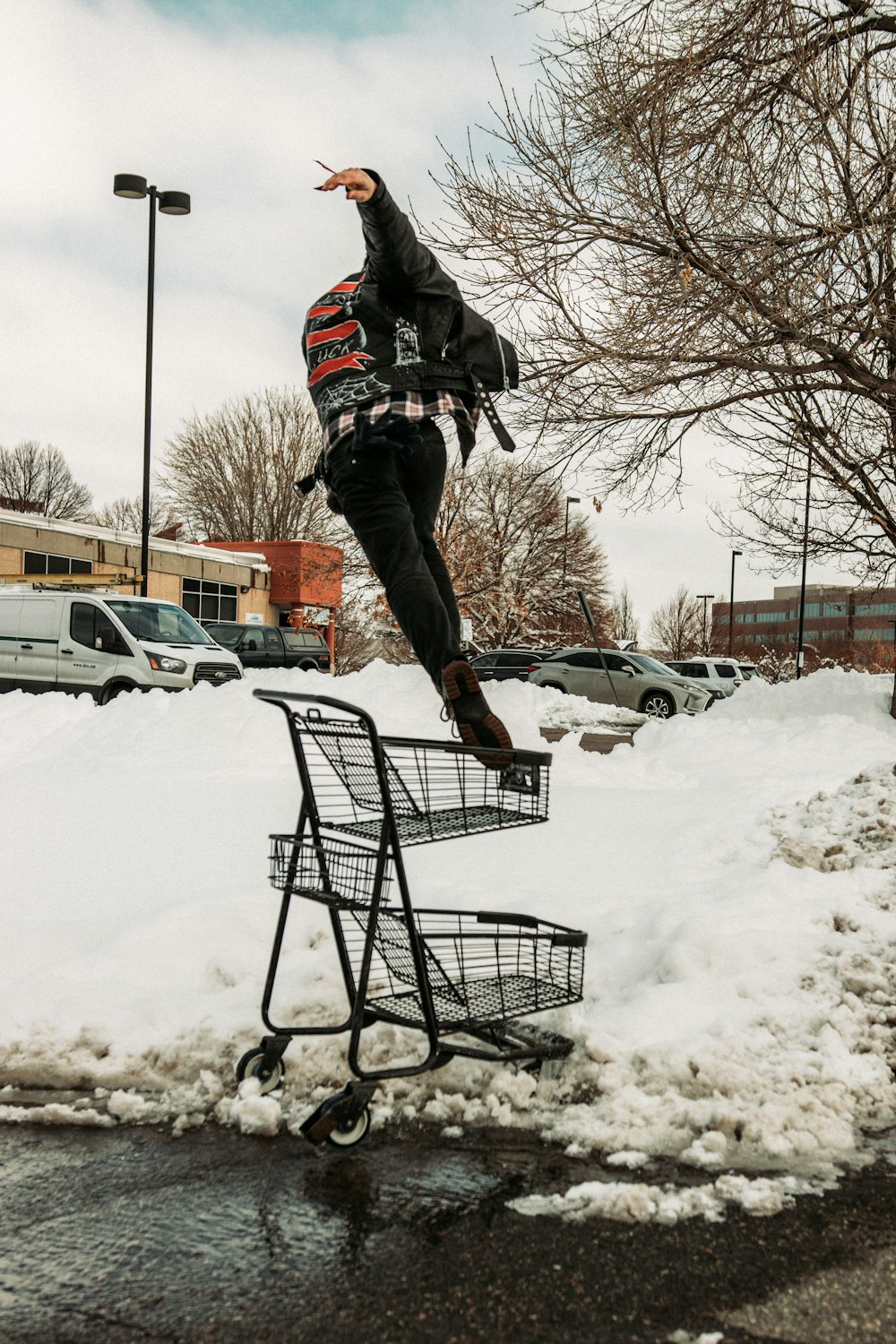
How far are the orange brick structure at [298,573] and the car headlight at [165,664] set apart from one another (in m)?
25.2

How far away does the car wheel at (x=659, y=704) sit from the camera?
2301 cm

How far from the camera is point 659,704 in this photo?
76.6 ft

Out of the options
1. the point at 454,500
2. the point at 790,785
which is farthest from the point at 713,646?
the point at 790,785

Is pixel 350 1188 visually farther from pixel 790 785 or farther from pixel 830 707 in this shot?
pixel 830 707

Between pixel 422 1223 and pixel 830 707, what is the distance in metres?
10.9

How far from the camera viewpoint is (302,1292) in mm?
2137

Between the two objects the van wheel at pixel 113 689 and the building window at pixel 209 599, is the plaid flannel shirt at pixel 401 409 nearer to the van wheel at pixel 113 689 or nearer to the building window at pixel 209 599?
the van wheel at pixel 113 689

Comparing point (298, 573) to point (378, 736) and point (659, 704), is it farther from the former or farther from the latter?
point (378, 736)

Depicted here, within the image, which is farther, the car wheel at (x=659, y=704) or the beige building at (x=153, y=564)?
the beige building at (x=153, y=564)

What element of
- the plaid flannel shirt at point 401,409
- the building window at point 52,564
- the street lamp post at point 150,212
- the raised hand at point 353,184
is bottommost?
the plaid flannel shirt at point 401,409

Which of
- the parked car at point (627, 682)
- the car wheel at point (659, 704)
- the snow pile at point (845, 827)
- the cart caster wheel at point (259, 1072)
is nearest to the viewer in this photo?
the cart caster wheel at point (259, 1072)

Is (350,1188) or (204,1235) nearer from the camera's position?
(204,1235)

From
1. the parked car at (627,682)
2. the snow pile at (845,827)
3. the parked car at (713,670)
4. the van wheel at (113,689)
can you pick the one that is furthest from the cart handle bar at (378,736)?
the parked car at (713,670)

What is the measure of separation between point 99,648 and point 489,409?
1412cm
